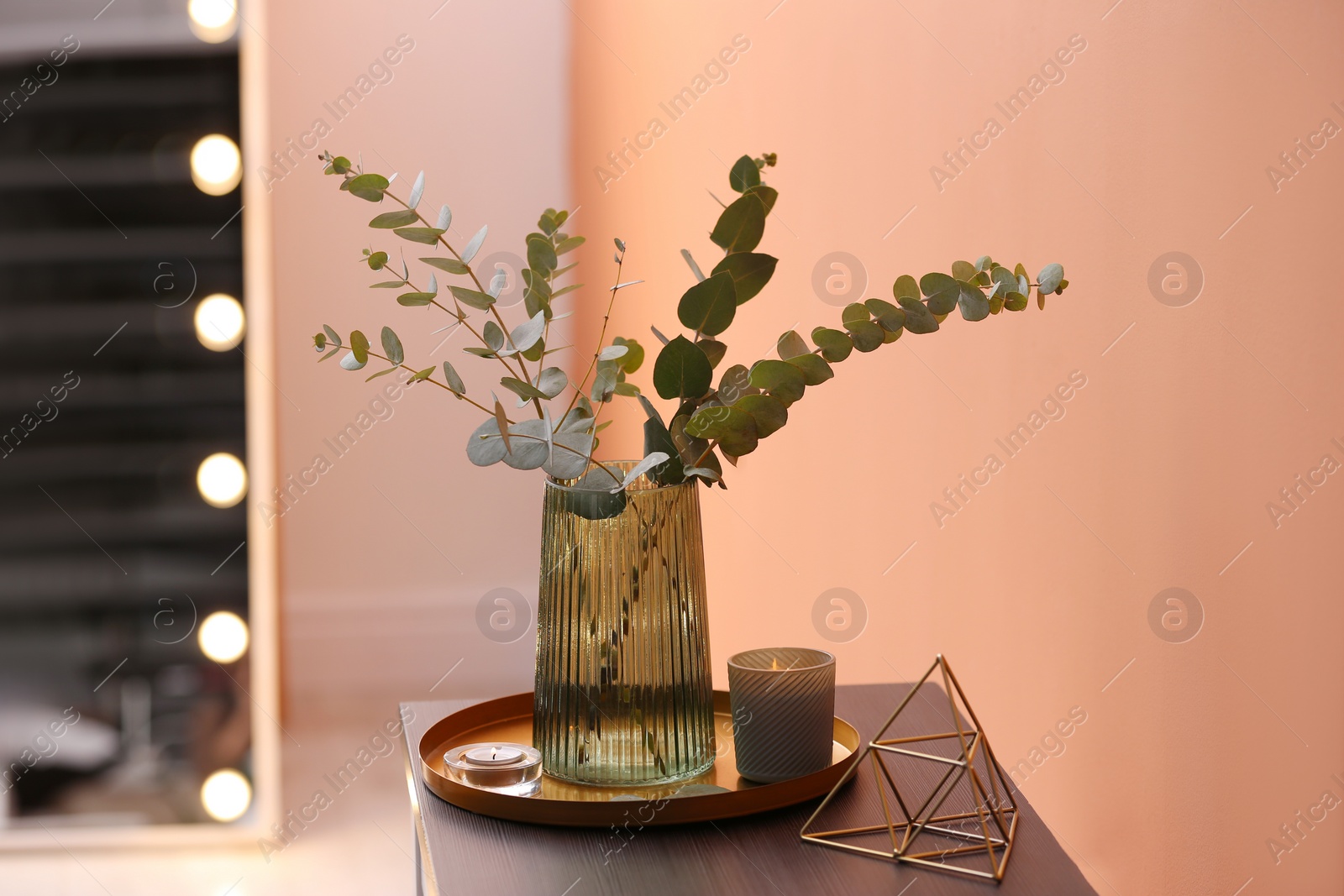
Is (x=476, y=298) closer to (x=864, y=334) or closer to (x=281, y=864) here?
(x=864, y=334)

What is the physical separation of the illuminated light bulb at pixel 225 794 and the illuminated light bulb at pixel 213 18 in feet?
4.50

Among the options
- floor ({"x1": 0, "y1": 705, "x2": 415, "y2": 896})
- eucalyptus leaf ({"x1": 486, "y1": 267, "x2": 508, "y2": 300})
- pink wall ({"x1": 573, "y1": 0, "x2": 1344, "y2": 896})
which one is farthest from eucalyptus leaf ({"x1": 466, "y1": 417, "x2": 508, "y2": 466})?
floor ({"x1": 0, "y1": 705, "x2": 415, "y2": 896})

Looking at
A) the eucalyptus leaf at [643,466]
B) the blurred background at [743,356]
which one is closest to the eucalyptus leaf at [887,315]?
the eucalyptus leaf at [643,466]

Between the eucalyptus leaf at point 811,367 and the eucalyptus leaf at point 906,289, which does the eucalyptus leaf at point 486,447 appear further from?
the eucalyptus leaf at point 906,289

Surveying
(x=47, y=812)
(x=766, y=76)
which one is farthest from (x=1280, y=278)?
(x=47, y=812)

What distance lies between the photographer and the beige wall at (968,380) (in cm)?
136

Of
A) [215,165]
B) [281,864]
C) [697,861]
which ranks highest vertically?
[215,165]

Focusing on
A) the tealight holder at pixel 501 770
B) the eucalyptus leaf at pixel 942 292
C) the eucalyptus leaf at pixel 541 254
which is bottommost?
the tealight holder at pixel 501 770

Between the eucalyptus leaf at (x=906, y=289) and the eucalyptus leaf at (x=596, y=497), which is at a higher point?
the eucalyptus leaf at (x=906, y=289)

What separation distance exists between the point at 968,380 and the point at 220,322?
136cm

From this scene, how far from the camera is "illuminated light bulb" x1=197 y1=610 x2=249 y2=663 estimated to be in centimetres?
209

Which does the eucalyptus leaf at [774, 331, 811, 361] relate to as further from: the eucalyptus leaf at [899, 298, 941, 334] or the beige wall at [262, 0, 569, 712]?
the beige wall at [262, 0, 569, 712]

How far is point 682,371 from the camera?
2.81 ft

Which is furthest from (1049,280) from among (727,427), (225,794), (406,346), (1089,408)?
(225,794)
